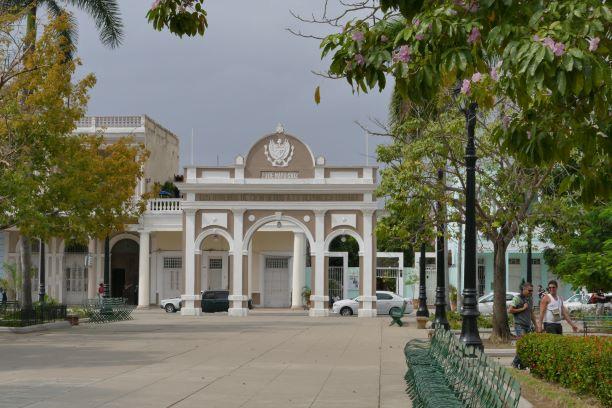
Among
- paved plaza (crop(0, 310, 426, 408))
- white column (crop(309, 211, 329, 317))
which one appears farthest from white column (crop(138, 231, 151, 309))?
paved plaza (crop(0, 310, 426, 408))

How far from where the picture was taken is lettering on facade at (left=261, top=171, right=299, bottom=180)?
44.3 m

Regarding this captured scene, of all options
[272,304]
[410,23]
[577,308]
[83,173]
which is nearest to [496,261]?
Answer: [83,173]

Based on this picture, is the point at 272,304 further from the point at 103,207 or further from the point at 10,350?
the point at 10,350

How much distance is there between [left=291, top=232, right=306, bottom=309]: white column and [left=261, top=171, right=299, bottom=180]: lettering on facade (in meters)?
7.12

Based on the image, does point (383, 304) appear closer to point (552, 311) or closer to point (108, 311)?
point (108, 311)

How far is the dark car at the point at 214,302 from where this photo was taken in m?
47.8

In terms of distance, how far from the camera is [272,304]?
5488 centimetres

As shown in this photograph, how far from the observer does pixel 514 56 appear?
230 inches

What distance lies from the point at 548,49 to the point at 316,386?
33.8 ft

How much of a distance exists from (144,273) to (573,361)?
1581 inches

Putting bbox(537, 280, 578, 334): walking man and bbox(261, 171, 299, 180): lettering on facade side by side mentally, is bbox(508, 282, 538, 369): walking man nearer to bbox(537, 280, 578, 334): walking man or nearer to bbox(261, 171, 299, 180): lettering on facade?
bbox(537, 280, 578, 334): walking man

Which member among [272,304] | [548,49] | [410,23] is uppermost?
[410,23]

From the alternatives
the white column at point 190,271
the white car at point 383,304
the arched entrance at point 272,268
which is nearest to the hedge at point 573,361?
the white column at point 190,271

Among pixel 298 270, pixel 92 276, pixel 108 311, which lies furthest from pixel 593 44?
pixel 92 276
